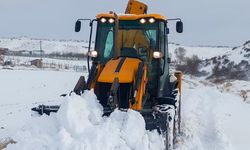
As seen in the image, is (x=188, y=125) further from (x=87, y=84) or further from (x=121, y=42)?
(x=87, y=84)

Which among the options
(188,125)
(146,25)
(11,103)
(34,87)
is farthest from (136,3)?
(34,87)

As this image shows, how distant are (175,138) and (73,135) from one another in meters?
3.40

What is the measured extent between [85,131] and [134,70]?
214 cm

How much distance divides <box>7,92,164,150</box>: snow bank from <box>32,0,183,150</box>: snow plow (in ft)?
1.18

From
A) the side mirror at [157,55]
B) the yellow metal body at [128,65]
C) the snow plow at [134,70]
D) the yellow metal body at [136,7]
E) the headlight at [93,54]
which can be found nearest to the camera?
the snow plow at [134,70]

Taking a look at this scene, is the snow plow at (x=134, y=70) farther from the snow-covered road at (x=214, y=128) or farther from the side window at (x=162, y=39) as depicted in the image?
the snow-covered road at (x=214, y=128)

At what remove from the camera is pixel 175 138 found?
30.4 ft

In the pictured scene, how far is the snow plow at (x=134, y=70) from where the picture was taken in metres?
7.86

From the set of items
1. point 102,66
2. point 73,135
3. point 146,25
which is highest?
point 146,25

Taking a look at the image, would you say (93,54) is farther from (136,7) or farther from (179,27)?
(136,7)

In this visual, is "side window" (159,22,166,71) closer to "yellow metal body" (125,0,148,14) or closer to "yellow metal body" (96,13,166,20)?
"yellow metal body" (96,13,166,20)

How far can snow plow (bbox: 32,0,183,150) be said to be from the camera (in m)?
7.86

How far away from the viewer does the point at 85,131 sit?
6.41 metres

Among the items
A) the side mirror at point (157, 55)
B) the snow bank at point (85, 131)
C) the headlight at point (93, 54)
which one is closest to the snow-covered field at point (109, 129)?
the snow bank at point (85, 131)
